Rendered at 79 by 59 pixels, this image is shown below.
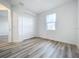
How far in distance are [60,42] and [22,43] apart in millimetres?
817

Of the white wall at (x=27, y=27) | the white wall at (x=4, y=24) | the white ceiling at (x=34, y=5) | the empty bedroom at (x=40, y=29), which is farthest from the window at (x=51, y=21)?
the white wall at (x=4, y=24)

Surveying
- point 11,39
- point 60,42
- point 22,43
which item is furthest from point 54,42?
point 11,39

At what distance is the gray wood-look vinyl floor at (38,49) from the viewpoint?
5.39 feet

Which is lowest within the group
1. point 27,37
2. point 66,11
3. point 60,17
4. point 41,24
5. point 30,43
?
point 30,43

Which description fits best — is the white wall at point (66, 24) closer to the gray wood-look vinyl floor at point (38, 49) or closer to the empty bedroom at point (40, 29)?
the empty bedroom at point (40, 29)

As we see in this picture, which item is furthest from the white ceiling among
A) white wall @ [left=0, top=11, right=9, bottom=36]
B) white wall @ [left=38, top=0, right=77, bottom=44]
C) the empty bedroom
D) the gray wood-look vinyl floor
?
the gray wood-look vinyl floor

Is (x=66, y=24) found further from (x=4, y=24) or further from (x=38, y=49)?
(x=4, y=24)

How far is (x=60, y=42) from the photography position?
5.50ft

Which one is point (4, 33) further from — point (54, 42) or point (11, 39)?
point (54, 42)

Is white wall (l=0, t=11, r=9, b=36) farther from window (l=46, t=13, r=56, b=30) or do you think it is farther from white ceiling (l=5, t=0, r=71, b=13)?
window (l=46, t=13, r=56, b=30)

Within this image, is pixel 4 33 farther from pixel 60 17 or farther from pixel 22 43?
pixel 60 17

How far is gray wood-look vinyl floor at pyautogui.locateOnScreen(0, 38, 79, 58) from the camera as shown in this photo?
64.7 inches

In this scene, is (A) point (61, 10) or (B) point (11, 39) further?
(B) point (11, 39)

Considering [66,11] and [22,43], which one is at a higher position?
[66,11]
